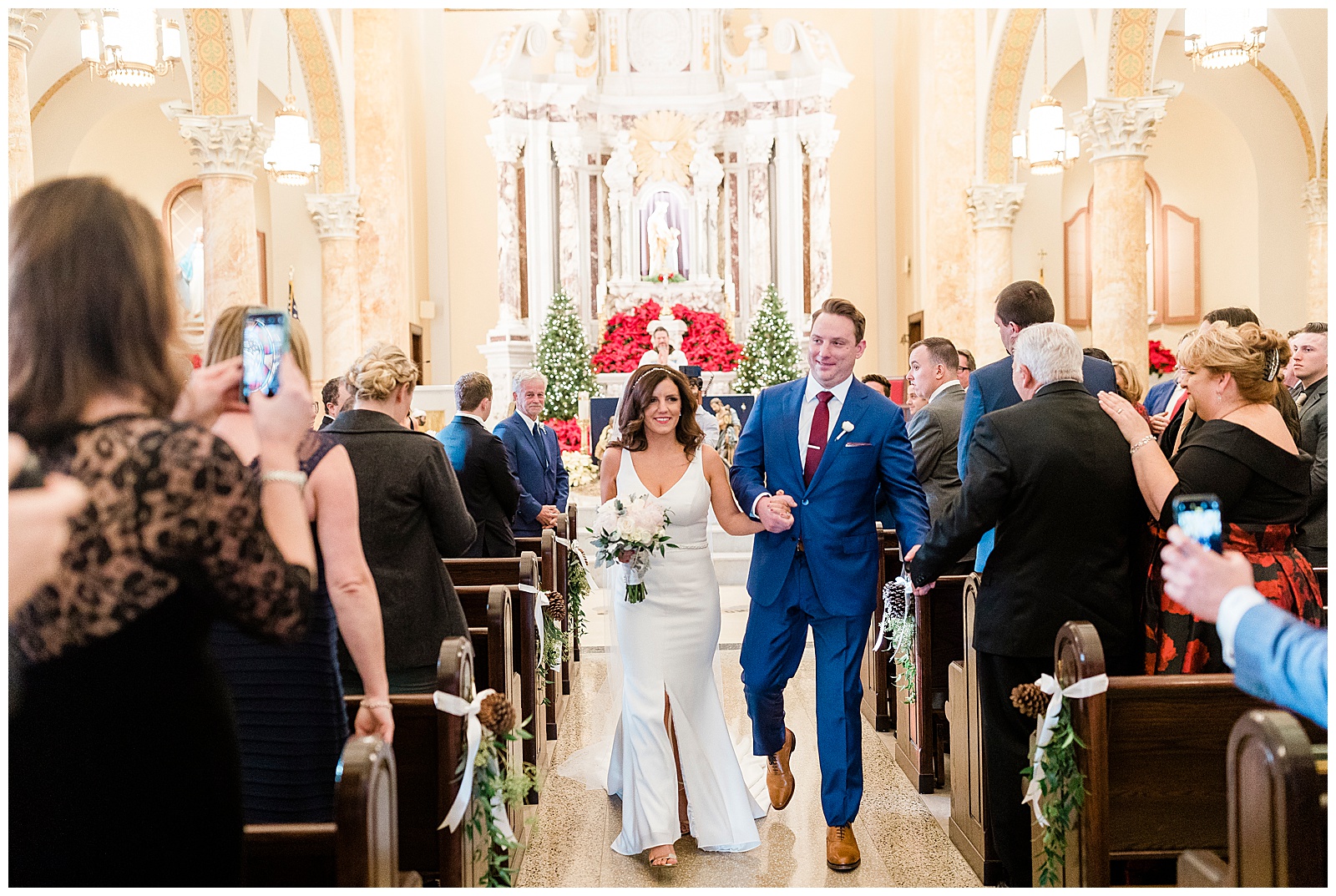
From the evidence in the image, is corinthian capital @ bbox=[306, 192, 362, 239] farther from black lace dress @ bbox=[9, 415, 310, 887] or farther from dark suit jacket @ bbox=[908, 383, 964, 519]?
Answer: black lace dress @ bbox=[9, 415, 310, 887]

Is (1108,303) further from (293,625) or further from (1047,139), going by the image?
(293,625)

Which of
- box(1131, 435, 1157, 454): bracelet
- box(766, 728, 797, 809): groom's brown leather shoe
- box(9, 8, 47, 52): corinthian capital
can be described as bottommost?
box(766, 728, 797, 809): groom's brown leather shoe

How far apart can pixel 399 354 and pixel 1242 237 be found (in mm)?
15047

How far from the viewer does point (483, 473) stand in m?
5.27

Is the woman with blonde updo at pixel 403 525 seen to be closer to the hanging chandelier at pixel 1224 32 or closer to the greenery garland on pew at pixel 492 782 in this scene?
the greenery garland on pew at pixel 492 782

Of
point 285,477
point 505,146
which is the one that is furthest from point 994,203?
point 285,477

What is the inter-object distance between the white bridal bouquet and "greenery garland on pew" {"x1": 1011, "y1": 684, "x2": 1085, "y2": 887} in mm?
1444

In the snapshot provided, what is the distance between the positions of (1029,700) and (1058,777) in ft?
0.66

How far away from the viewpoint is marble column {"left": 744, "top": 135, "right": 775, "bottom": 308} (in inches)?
659

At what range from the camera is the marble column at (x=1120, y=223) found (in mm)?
9438

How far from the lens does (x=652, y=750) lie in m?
3.90

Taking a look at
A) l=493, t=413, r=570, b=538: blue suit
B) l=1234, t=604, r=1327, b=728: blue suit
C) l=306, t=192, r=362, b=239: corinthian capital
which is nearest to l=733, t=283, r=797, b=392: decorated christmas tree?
l=306, t=192, r=362, b=239: corinthian capital

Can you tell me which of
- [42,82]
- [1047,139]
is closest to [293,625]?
[1047,139]

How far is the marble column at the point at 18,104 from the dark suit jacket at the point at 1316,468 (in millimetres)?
5716
